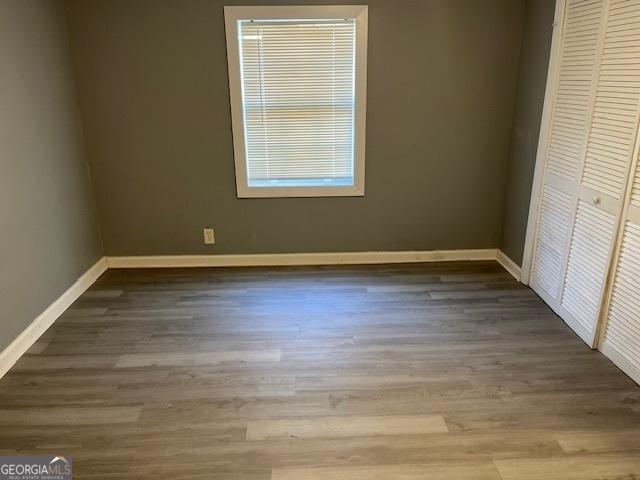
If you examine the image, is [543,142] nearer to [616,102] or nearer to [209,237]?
[616,102]

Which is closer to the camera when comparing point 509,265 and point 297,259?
point 509,265

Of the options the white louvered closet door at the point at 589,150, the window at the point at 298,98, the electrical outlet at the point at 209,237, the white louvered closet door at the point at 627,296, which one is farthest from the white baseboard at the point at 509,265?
the electrical outlet at the point at 209,237

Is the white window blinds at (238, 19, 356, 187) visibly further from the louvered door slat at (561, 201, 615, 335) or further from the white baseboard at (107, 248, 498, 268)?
the louvered door slat at (561, 201, 615, 335)

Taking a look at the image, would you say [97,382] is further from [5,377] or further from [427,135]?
[427,135]

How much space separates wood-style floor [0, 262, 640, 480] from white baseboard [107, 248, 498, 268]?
47 cm

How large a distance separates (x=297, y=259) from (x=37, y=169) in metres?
1.88

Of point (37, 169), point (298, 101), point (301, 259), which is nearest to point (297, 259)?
point (301, 259)

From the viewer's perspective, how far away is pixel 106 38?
10.5 ft

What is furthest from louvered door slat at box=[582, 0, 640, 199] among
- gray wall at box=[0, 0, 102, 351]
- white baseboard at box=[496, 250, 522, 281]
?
gray wall at box=[0, 0, 102, 351]

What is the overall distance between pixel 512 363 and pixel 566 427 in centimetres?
47

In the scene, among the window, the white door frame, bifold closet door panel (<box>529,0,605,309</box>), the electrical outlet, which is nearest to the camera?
bifold closet door panel (<box>529,0,605,309</box>)

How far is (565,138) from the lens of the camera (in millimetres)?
2789

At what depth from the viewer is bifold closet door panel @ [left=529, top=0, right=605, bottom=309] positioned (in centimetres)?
254

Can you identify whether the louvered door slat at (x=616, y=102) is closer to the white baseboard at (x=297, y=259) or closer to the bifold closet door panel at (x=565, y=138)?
the bifold closet door panel at (x=565, y=138)
